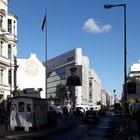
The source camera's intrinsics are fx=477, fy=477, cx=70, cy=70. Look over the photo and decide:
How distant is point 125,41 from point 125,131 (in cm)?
930

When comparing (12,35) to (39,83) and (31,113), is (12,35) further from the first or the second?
(39,83)

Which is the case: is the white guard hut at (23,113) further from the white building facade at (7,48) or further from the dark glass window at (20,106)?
the white building facade at (7,48)

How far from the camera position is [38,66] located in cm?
13338

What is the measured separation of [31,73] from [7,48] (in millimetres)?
68150

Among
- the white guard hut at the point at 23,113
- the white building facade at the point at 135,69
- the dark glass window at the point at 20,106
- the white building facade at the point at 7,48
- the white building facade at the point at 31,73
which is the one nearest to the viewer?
the white guard hut at the point at 23,113

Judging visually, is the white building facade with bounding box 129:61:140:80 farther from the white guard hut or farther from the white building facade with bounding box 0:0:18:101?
the white guard hut

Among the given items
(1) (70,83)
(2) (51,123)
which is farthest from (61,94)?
(2) (51,123)

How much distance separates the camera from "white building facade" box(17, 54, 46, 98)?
434 feet

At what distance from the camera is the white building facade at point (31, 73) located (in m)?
132

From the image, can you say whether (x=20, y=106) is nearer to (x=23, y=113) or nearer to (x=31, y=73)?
(x=23, y=113)

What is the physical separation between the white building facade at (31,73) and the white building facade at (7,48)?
6236 centimetres

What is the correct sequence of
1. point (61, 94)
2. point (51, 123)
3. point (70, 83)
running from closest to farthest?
point (51, 123) → point (70, 83) → point (61, 94)

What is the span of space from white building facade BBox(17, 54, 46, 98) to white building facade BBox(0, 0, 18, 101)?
2455 inches

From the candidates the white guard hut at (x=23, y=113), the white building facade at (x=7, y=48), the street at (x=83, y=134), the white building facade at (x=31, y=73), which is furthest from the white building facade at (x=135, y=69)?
the white guard hut at (x=23, y=113)
